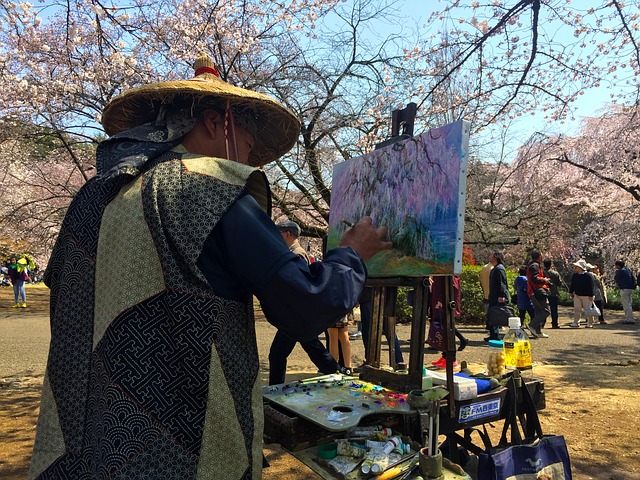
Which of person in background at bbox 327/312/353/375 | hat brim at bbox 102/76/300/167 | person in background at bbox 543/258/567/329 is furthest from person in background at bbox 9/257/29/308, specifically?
hat brim at bbox 102/76/300/167

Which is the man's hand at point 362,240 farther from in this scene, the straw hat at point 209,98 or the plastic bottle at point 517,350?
the plastic bottle at point 517,350

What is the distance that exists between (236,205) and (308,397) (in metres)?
1.29

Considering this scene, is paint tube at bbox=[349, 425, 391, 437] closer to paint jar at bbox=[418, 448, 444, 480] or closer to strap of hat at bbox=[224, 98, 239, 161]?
paint jar at bbox=[418, 448, 444, 480]

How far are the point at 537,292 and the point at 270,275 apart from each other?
30.9ft

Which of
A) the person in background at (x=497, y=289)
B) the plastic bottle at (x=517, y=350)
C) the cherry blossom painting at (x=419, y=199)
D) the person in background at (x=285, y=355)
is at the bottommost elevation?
the person in background at (x=285, y=355)

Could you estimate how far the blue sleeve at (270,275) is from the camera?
1362 millimetres

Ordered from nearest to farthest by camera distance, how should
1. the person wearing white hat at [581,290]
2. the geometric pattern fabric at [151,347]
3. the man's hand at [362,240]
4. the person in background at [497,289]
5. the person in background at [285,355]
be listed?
the geometric pattern fabric at [151,347] < the man's hand at [362,240] < the person in background at [285,355] < the person in background at [497,289] < the person wearing white hat at [581,290]

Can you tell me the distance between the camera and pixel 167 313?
138 centimetres

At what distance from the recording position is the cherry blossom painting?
2428 millimetres

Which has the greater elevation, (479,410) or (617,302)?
(617,302)

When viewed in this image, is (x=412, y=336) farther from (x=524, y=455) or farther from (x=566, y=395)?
(x=566, y=395)

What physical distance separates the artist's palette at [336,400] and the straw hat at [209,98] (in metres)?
1.23

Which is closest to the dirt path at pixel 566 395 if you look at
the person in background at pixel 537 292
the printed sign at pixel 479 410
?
the person in background at pixel 537 292

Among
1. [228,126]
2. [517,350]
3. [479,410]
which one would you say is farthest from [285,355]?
[228,126]
